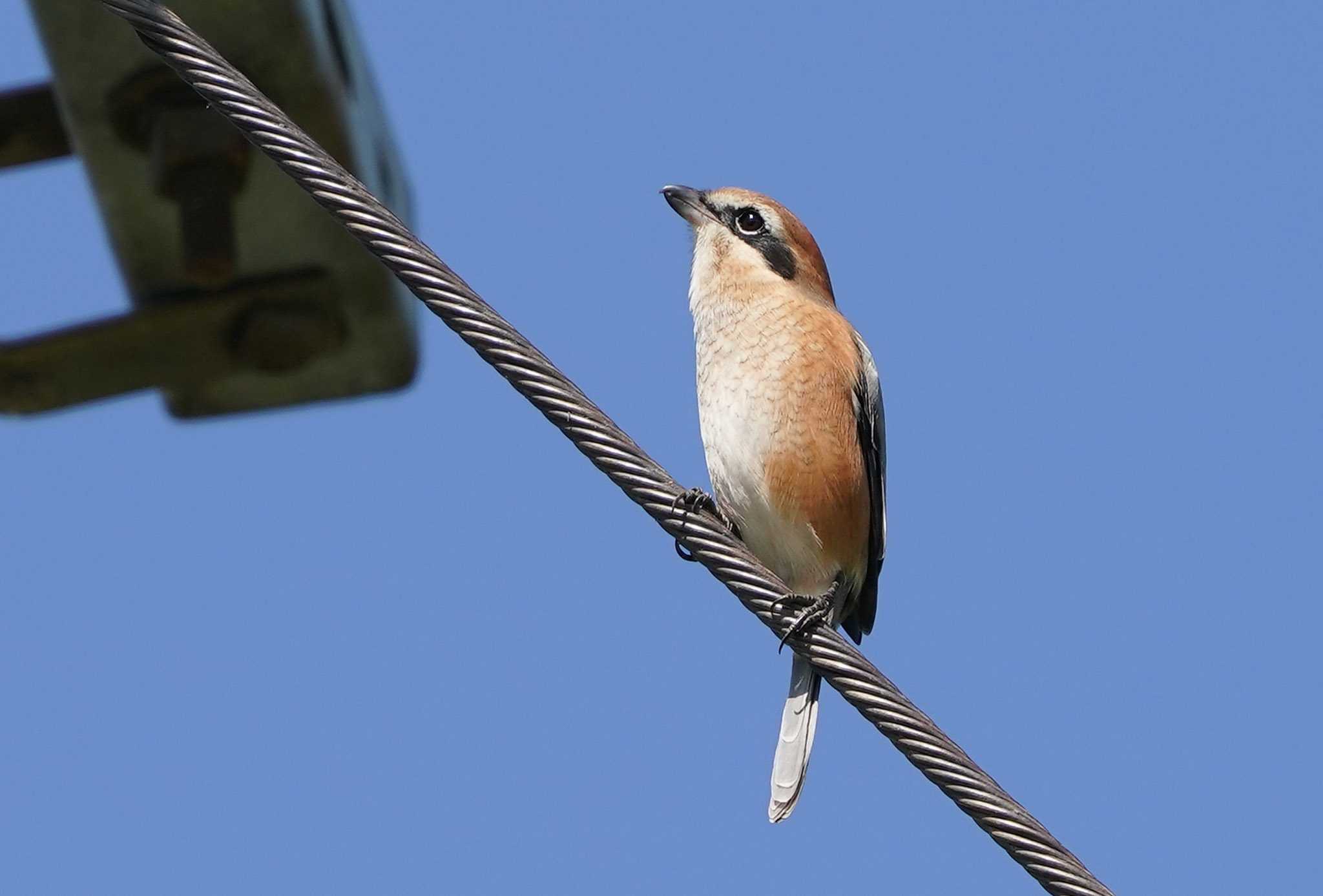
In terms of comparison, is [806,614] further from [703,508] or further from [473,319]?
[473,319]

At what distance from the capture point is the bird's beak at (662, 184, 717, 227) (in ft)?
17.9

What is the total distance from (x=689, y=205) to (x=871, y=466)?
1.02 metres

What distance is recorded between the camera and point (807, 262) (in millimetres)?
5398

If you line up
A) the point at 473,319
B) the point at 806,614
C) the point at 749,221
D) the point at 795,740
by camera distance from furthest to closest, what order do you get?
the point at 749,221 → the point at 795,740 → the point at 806,614 → the point at 473,319

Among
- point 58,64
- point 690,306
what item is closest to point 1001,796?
point 690,306

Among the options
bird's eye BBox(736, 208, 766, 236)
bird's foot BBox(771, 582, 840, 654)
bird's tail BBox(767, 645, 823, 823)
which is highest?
bird's eye BBox(736, 208, 766, 236)

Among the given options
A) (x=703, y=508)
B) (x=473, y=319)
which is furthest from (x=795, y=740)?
(x=473, y=319)

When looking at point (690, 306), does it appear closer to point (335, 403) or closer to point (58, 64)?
point (335, 403)

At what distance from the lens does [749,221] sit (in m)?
5.41

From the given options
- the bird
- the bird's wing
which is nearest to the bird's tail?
the bird

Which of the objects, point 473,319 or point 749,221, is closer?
point 473,319

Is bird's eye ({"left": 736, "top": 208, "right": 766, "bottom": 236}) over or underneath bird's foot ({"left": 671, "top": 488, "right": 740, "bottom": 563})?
over

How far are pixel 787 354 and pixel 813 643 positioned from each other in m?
1.20

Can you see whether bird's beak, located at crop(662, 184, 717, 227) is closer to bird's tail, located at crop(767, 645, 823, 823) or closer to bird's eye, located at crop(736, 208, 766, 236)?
bird's eye, located at crop(736, 208, 766, 236)
